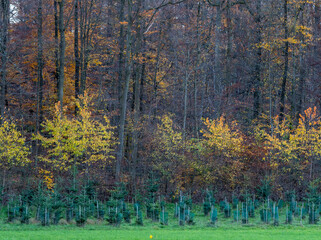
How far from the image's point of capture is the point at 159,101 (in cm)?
3155

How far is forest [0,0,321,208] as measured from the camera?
21203 mm

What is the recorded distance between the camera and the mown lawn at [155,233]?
1195cm

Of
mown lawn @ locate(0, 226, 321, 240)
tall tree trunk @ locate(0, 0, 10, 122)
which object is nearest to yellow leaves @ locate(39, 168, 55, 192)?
tall tree trunk @ locate(0, 0, 10, 122)

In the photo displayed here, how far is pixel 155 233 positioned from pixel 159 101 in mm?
19290

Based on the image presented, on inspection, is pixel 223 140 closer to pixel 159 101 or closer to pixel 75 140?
pixel 75 140

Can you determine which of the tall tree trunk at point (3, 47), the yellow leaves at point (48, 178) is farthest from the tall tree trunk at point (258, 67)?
the tall tree trunk at point (3, 47)

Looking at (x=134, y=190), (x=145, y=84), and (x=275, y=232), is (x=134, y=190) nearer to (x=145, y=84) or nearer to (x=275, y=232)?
(x=275, y=232)

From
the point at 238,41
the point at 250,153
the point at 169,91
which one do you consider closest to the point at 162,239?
the point at 250,153

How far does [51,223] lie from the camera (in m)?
14.8

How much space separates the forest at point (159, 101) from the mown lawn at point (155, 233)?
4.34m

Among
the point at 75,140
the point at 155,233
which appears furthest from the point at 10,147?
the point at 155,233

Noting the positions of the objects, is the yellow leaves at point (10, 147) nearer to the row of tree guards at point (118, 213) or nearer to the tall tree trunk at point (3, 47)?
the row of tree guards at point (118, 213)

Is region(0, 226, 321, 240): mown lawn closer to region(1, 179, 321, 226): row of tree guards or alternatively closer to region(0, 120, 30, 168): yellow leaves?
region(1, 179, 321, 226): row of tree guards

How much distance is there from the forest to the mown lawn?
434 centimetres
